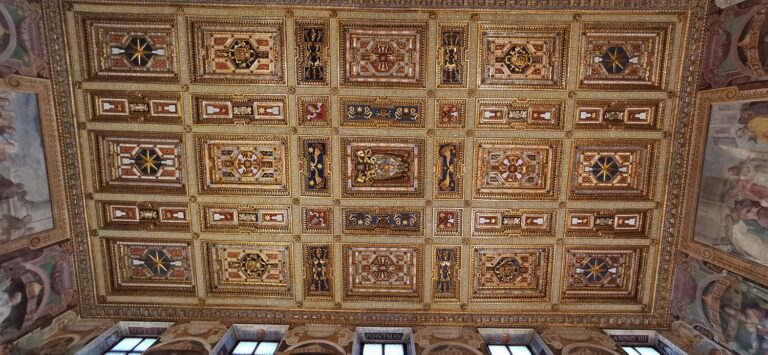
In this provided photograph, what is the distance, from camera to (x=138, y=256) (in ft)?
36.8

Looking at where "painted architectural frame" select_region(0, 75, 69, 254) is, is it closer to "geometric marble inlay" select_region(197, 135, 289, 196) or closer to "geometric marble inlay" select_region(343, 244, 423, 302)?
"geometric marble inlay" select_region(197, 135, 289, 196)

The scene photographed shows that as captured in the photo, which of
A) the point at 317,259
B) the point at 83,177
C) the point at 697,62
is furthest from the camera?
the point at 317,259

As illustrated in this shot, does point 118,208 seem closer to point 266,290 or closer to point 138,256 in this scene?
point 138,256

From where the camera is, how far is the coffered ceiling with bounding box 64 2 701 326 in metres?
9.84

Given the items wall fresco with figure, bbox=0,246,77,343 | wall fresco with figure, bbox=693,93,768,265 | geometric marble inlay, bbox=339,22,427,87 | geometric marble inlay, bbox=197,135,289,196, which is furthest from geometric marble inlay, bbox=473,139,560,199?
wall fresco with figure, bbox=0,246,77,343

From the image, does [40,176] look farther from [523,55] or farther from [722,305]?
[722,305]

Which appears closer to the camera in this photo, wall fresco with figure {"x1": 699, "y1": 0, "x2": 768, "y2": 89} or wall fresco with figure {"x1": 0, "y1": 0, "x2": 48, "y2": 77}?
wall fresco with figure {"x1": 699, "y1": 0, "x2": 768, "y2": 89}

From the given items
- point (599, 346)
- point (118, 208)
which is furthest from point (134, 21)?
point (599, 346)

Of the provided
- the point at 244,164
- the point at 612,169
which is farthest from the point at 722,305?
the point at 244,164

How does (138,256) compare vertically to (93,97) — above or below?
below

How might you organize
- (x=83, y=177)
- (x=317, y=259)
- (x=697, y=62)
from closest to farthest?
(x=697, y=62) < (x=83, y=177) < (x=317, y=259)

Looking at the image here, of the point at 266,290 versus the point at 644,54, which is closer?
the point at 644,54

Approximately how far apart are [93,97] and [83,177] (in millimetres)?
2305

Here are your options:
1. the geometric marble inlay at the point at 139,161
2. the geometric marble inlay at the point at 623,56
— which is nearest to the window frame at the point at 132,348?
the geometric marble inlay at the point at 139,161
